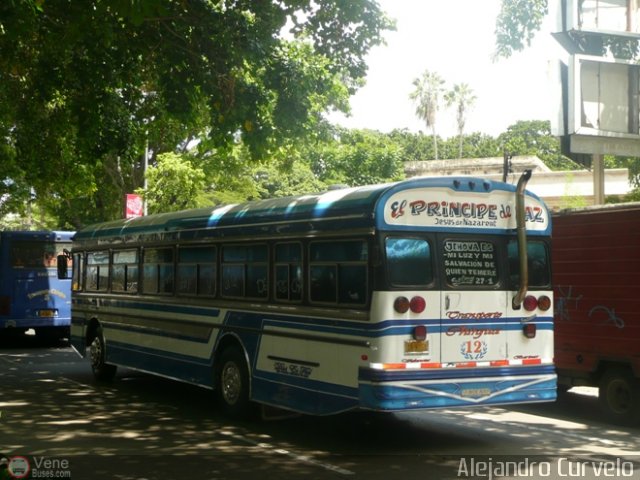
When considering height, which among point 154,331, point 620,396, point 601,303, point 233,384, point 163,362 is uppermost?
point 601,303

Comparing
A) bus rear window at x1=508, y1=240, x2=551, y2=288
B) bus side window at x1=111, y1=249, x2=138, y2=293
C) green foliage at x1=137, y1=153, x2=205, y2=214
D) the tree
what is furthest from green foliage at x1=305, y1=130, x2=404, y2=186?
bus rear window at x1=508, y1=240, x2=551, y2=288

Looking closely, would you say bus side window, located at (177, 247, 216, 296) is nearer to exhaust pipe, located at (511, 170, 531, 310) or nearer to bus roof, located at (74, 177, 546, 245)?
bus roof, located at (74, 177, 546, 245)

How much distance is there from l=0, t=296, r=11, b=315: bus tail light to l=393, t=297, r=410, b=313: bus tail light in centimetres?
1553

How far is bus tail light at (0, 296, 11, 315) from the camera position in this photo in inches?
865

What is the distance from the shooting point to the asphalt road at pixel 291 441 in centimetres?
838

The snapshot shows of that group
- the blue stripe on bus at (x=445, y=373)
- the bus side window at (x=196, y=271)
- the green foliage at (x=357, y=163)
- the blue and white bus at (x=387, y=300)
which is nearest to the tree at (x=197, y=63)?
the bus side window at (x=196, y=271)

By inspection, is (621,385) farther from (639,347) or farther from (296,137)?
(296,137)

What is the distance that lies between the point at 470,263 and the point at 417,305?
0.89 metres

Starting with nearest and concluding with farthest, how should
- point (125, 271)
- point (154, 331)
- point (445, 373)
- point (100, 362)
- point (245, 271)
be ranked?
point (445, 373)
point (245, 271)
point (154, 331)
point (125, 271)
point (100, 362)

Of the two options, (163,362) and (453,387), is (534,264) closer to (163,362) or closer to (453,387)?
(453,387)

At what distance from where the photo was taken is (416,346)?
894 cm

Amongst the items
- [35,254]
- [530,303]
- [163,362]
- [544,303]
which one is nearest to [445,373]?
[530,303]

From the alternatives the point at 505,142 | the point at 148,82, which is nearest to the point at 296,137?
the point at 148,82

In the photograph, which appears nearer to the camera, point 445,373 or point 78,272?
point 445,373
